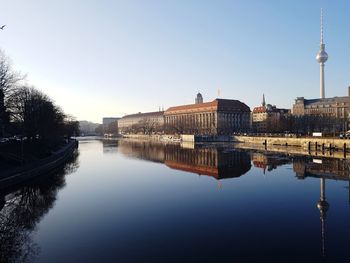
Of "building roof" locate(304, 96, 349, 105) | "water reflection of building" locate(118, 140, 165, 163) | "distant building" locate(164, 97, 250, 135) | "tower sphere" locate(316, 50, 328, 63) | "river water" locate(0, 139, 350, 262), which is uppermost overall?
"tower sphere" locate(316, 50, 328, 63)

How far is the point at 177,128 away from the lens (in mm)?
163750

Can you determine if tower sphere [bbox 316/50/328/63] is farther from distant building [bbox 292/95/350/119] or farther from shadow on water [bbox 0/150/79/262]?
shadow on water [bbox 0/150/79/262]

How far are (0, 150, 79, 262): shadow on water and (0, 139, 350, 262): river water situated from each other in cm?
6

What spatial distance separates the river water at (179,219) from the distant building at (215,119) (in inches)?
4754

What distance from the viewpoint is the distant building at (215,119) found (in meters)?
158

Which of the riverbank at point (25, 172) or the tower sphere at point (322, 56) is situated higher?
the tower sphere at point (322, 56)

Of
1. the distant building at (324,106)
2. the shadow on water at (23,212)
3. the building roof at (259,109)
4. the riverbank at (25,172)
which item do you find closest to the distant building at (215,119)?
the building roof at (259,109)

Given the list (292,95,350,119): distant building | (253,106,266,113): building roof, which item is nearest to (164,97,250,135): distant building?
(253,106,266,113): building roof

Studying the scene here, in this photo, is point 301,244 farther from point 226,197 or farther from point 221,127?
point 221,127

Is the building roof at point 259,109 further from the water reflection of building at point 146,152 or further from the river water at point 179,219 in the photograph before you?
the river water at point 179,219

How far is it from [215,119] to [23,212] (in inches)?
5489

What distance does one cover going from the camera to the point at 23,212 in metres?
23.1

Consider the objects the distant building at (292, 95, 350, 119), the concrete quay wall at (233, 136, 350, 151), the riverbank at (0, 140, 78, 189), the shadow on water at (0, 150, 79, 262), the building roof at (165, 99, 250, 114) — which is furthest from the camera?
the building roof at (165, 99, 250, 114)

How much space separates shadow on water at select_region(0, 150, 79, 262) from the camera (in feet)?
51.8
